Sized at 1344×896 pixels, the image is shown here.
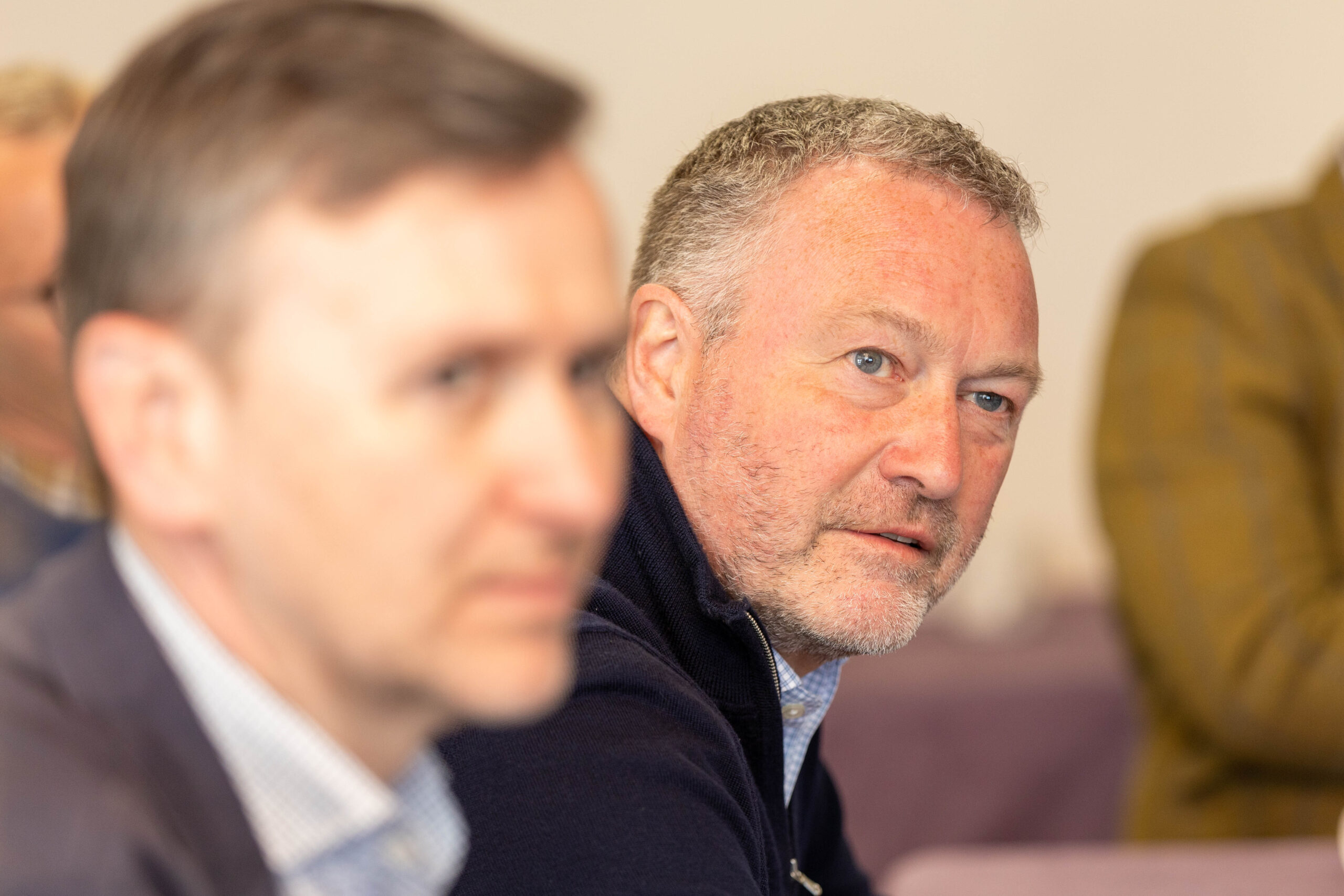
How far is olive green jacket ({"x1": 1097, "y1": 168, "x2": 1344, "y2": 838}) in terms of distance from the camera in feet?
4.53

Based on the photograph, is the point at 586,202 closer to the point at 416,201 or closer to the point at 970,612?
the point at 416,201

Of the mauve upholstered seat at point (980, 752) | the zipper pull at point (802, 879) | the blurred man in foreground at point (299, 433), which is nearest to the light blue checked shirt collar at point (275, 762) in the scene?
the blurred man in foreground at point (299, 433)

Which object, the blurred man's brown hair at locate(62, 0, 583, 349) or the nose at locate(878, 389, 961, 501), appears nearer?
the blurred man's brown hair at locate(62, 0, 583, 349)

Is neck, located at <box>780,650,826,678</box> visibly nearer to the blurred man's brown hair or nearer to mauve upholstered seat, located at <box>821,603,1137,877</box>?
the blurred man's brown hair

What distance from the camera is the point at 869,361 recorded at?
50 centimetres

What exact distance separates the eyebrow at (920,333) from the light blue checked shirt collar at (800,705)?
163mm

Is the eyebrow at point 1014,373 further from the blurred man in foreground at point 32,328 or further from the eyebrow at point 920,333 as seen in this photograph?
the blurred man in foreground at point 32,328

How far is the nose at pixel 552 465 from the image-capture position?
0.32 metres

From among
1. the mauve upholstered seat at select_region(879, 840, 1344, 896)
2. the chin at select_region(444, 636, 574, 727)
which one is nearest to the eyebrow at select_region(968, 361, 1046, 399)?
the chin at select_region(444, 636, 574, 727)

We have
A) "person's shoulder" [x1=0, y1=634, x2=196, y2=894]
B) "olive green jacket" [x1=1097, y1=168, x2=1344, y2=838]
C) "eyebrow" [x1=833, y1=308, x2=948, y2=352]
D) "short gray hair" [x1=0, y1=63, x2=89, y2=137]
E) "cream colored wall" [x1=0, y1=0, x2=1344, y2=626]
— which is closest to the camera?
"person's shoulder" [x1=0, y1=634, x2=196, y2=894]

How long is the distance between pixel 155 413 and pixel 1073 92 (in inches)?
101

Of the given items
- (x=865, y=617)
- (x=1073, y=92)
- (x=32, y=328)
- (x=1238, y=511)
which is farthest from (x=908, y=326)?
(x=1073, y=92)

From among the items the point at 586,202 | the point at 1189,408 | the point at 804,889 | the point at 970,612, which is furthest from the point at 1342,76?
the point at 586,202

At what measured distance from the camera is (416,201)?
0.31 meters
